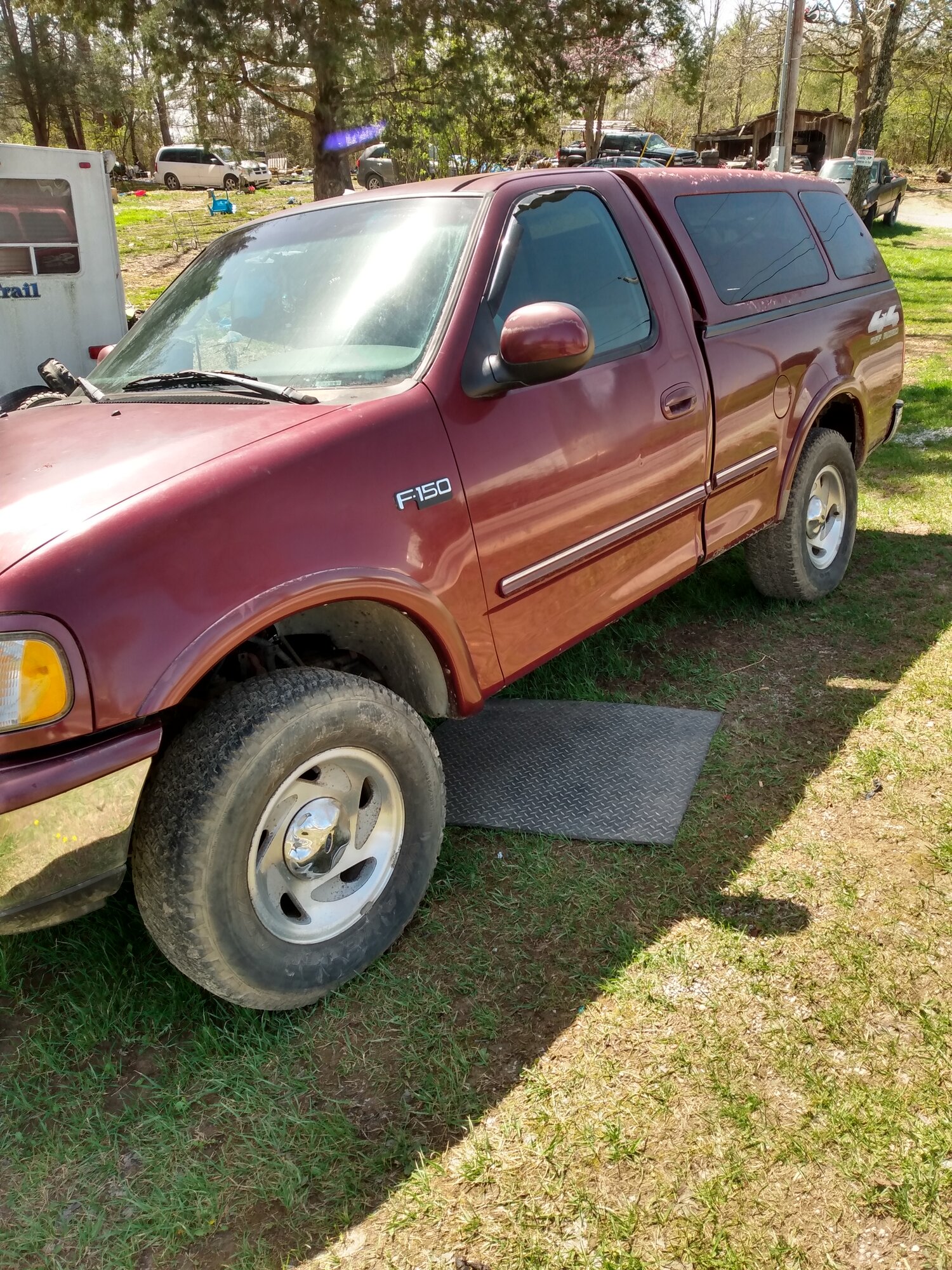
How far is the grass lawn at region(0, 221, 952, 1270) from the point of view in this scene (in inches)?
80.0

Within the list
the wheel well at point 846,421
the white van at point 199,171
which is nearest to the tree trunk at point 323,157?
the wheel well at point 846,421

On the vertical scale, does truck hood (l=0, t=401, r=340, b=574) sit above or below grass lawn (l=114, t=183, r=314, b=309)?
above

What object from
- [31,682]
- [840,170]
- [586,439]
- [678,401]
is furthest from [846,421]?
[840,170]

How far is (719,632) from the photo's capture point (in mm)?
4711

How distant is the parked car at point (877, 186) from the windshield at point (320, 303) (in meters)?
20.1

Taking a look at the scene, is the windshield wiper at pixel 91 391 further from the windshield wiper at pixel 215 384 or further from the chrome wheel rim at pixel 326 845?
the chrome wheel rim at pixel 326 845

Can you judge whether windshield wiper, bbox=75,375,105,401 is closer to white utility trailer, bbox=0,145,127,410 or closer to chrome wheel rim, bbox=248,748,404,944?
chrome wheel rim, bbox=248,748,404,944

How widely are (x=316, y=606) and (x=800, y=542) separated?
9.36ft

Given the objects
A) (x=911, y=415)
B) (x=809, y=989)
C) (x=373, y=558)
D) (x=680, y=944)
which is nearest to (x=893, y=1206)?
(x=809, y=989)

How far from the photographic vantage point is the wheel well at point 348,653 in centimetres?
265

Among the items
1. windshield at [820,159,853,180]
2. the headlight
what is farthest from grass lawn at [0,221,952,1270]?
windshield at [820,159,853,180]

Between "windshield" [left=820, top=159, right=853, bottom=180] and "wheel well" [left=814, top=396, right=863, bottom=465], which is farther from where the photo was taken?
"windshield" [left=820, top=159, right=853, bottom=180]

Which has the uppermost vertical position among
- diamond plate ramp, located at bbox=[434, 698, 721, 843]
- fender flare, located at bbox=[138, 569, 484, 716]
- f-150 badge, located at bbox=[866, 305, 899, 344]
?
f-150 badge, located at bbox=[866, 305, 899, 344]

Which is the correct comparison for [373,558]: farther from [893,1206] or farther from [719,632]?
[719,632]
